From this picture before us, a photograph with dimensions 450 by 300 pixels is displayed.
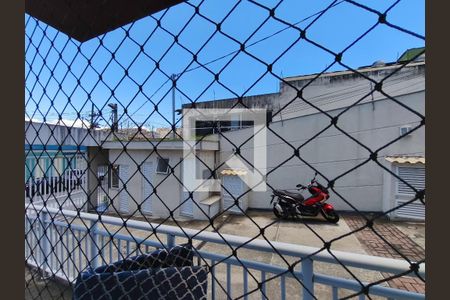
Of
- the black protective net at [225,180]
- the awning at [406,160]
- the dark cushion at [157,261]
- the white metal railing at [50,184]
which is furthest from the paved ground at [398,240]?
the white metal railing at [50,184]

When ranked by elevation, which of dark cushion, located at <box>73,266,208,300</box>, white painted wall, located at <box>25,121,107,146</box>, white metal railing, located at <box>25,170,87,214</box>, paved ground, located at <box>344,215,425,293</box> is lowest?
paved ground, located at <box>344,215,425,293</box>

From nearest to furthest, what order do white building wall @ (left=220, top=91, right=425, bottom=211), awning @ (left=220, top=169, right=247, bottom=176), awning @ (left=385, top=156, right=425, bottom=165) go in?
awning @ (left=385, top=156, right=425, bottom=165) → white building wall @ (left=220, top=91, right=425, bottom=211) → awning @ (left=220, top=169, right=247, bottom=176)

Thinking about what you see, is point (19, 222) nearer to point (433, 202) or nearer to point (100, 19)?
point (100, 19)

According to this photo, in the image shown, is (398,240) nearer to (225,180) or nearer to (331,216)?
(331,216)

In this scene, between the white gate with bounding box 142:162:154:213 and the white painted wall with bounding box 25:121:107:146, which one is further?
the white gate with bounding box 142:162:154:213

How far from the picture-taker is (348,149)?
618 cm

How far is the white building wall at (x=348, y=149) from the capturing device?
5812mm

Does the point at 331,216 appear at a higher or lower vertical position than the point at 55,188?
lower

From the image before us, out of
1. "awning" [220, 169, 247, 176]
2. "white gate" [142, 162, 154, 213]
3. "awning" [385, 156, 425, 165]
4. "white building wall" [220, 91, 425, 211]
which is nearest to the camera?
"awning" [385, 156, 425, 165]

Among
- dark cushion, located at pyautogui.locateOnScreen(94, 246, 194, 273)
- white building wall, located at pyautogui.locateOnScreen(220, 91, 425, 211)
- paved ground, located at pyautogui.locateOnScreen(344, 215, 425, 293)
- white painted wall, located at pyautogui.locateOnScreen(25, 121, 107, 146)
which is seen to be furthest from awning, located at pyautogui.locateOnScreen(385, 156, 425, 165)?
white painted wall, located at pyautogui.locateOnScreen(25, 121, 107, 146)

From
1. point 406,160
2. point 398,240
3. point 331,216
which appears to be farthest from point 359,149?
point 398,240

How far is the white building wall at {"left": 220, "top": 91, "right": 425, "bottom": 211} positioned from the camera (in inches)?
229

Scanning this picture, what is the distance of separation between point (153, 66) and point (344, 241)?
452cm

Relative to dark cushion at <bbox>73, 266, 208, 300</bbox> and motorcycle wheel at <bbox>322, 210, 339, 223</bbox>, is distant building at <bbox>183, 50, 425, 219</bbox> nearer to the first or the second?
motorcycle wheel at <bbox>322, 210, 339, 223</bbox>
